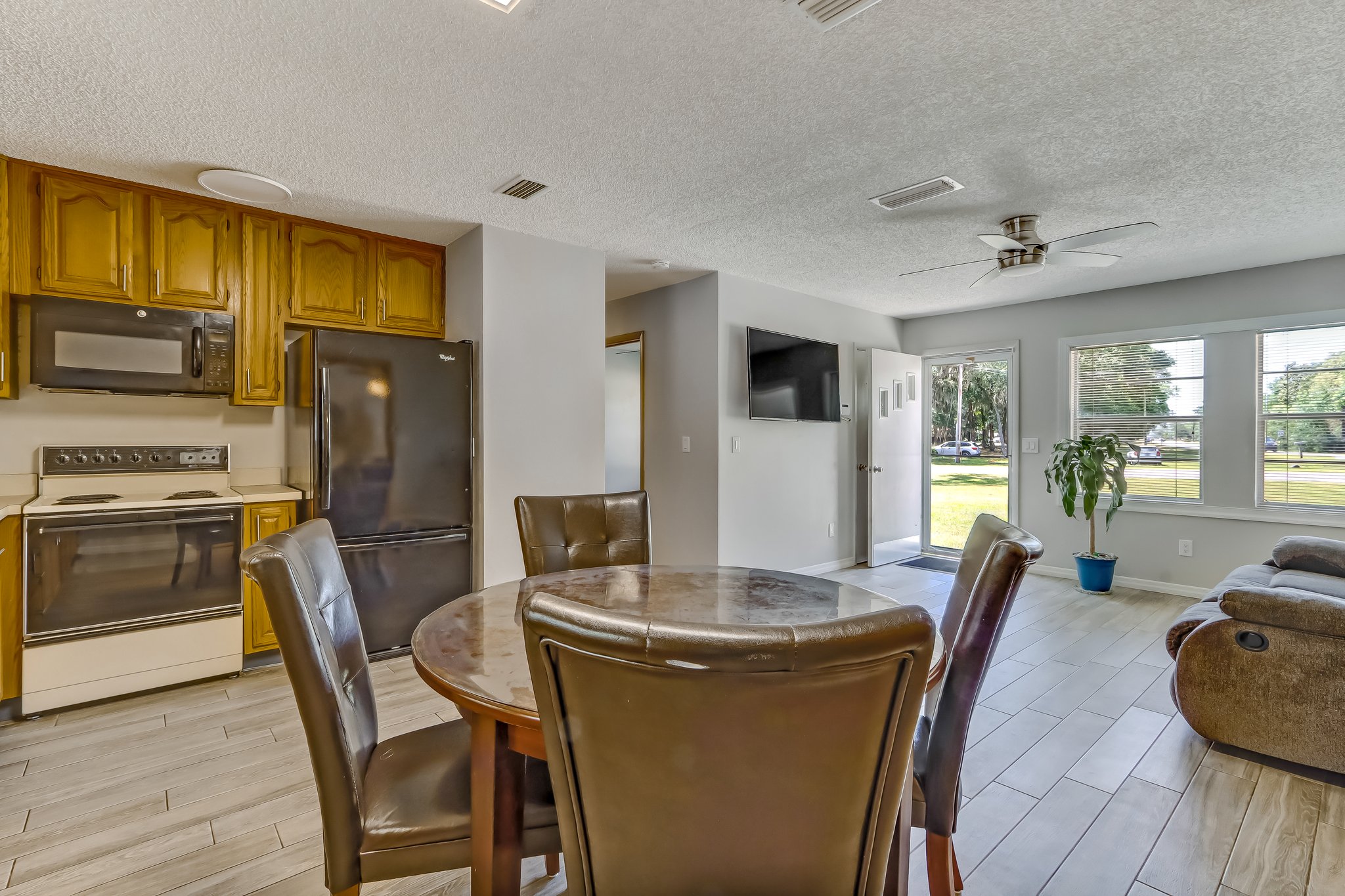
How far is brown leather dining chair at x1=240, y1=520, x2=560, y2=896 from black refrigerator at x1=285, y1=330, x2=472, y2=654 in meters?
1.90

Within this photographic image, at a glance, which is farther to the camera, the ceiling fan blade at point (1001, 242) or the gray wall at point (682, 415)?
the gray wall at point (682, 415)

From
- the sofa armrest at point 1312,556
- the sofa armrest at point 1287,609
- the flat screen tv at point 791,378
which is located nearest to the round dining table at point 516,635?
the sofa armrest at point 1287,609

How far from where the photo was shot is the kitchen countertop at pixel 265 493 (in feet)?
9.97

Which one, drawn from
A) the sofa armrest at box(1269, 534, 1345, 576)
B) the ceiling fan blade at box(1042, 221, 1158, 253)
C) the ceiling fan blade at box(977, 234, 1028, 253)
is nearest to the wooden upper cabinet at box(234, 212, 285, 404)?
the ceiling fan blade at box(977, 234, 1028, 253)

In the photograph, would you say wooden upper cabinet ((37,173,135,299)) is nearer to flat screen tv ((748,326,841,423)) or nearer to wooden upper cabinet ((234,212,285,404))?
wooden upper cabinet ((234,212,285,404))

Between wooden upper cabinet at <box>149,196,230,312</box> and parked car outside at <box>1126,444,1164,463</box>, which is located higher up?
wooden upper cabinet at <box>149,196,230,312</box>

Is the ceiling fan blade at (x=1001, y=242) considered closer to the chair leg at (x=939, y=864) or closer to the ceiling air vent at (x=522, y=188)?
the ceiling air vent at (x=522, y=188)

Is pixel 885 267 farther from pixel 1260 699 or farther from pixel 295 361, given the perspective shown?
pixel 295 361

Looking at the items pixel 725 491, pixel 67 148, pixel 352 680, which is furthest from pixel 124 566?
pixel 725 491

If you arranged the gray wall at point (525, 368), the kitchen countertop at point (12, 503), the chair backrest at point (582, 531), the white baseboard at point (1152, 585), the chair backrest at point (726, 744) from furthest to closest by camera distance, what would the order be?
the white baseboard at point (1152, 585) < the gray wall at point (525, 368) < the kitchen countertop at point (12, 503) < the chair backrest at point (582, 531) < the chair backrest at point (726, 744)

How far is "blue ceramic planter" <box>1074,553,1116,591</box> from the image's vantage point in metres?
4.66

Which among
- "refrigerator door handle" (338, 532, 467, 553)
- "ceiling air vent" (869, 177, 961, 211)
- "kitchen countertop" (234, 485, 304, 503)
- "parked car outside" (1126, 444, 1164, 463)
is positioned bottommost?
"refrigerator door handle" (338, 532, 467, 553)

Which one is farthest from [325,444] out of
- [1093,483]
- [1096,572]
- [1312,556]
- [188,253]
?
[1096,572]

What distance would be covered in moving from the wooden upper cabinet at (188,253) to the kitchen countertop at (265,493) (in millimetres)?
939
